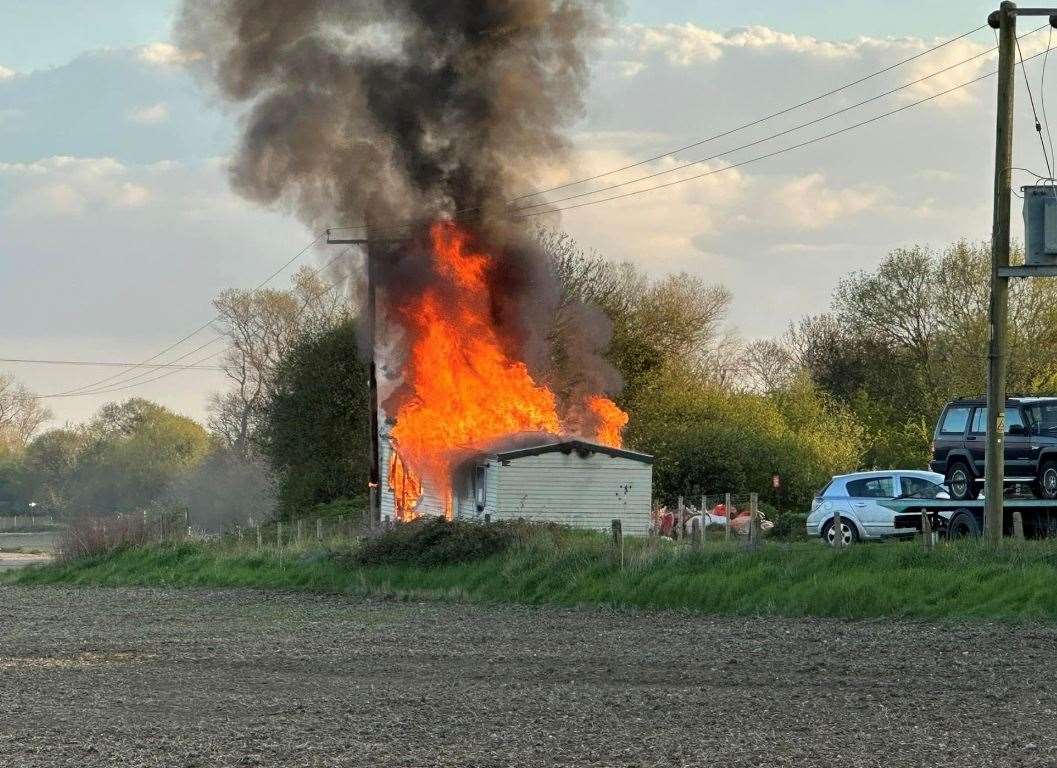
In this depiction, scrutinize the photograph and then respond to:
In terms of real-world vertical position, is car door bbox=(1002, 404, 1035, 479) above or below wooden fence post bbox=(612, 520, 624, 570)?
above

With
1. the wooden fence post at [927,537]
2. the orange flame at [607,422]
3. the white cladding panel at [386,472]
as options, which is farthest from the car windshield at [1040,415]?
the white cladding panel at [386,472]

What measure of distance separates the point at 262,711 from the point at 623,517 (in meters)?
26.1

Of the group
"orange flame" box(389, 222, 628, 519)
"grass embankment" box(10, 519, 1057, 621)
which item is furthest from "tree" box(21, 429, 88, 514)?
"grass embankment" box(10, 519, 1057, 621)

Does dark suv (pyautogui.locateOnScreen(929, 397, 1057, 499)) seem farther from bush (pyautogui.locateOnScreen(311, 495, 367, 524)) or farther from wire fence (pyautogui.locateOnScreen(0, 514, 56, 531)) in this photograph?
wire fence (pyautogui.locateOnScreen(0, 514, 56, 531))

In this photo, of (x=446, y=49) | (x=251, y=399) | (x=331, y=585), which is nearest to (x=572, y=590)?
(x=331, y=585)

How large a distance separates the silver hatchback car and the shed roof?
7539 millimetres

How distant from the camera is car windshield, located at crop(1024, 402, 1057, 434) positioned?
28891mm

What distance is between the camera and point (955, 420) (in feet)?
102

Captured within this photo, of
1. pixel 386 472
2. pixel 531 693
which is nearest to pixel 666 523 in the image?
pixel 386 472

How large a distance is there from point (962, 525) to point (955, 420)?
3461 mm

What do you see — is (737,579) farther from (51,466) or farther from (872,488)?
(51,466)

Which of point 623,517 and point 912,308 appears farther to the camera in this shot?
point 912,308

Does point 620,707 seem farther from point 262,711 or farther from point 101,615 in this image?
point 101,615

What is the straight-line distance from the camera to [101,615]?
27469 millimetres
